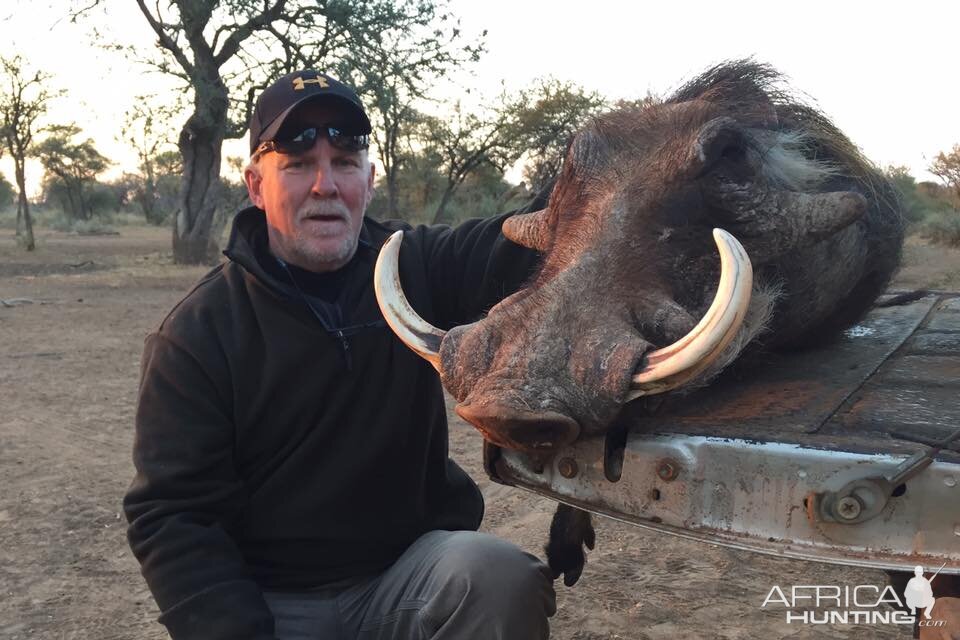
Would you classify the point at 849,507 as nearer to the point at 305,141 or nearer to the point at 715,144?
the point at 715,144

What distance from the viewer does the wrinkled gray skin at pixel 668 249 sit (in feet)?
4.78

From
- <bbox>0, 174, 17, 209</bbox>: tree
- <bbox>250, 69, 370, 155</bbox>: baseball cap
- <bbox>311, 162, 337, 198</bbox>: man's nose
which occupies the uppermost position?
<bbox>0, 174, 17, 209</bbox>: tree

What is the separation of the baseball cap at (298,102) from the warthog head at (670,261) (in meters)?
0.55

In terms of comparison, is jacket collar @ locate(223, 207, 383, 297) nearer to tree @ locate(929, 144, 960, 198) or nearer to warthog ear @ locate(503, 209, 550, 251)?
warthog ear @ locate(503, 209, 550, 251)

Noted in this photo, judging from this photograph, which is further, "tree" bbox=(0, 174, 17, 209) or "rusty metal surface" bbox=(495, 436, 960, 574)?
"tree" bbox=(0, 174, 17, 209)

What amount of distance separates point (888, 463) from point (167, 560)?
1.44m

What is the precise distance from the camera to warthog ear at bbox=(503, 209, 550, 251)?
2.18 meters

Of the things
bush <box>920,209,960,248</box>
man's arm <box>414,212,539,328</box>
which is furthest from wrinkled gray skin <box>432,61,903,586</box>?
bush <box>920,209,960,248</box>

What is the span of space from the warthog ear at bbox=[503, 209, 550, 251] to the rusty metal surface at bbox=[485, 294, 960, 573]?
600 millimetres

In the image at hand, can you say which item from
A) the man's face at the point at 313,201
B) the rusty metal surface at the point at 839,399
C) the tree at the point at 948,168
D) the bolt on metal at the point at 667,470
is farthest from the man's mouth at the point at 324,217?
the tree at the point at 948,168

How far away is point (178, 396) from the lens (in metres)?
2.02

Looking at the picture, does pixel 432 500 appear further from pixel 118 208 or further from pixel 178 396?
pixel 118 208

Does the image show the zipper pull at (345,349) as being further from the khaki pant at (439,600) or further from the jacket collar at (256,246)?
the khaki pant at (439,600)

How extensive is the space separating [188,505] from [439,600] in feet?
1.97
